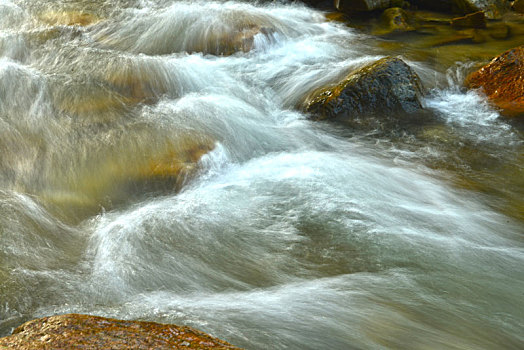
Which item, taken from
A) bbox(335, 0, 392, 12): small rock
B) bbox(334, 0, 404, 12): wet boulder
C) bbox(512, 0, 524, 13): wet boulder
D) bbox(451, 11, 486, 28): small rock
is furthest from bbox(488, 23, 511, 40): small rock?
bbox(335, 0, 392, 12): small rock

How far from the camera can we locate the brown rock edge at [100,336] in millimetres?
2602

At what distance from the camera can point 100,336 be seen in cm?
266

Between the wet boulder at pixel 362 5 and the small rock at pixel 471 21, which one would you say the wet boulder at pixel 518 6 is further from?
the wet boulder at pixel 362 5

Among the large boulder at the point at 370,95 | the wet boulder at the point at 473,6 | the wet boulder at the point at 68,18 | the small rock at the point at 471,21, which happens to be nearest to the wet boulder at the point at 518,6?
the wet boulder at the point at 473,6

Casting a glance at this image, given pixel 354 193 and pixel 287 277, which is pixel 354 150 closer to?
pixel 354 193

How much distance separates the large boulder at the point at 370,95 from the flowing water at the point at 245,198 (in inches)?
12.0

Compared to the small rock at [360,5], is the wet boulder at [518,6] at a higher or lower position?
higher

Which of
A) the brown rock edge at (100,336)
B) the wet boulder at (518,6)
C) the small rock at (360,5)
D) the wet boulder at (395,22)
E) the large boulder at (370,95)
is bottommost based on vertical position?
the brown rock edge at (100,336)

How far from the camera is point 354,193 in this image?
5.35m

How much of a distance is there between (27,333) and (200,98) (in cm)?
484

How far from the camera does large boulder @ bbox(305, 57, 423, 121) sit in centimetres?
708

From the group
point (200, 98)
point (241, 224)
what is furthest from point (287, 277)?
point (200, 98)

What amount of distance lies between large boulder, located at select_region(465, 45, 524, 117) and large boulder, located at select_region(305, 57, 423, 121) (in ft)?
4.65

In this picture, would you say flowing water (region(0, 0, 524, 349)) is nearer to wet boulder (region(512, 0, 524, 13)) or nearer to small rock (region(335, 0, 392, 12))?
small rock (region(335, 0, 392, 12))
